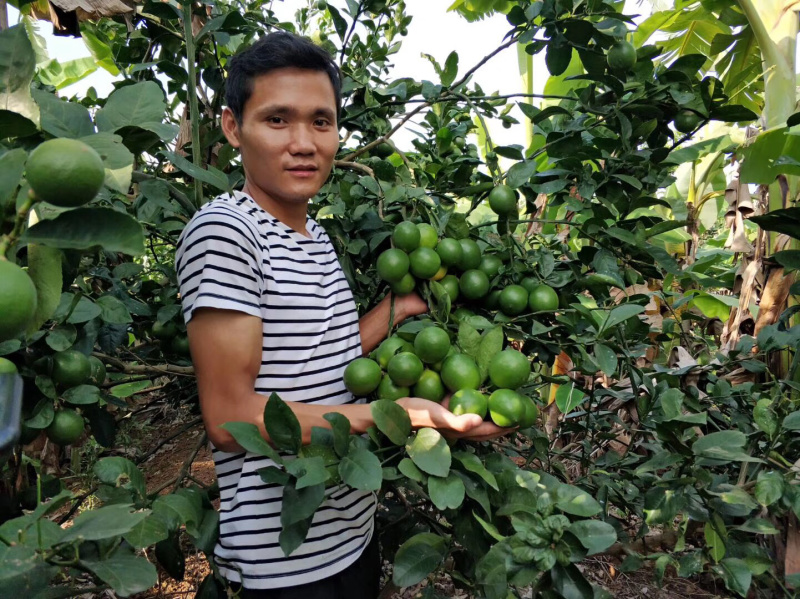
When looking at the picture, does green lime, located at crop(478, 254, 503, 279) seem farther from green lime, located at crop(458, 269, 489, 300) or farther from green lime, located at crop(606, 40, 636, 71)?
green lime, located at crop(606, 40, 636, 71)

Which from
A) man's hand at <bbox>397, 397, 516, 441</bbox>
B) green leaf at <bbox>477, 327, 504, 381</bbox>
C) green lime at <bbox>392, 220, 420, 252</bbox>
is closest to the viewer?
man's hand at <bbox>397, 397, 516, 441</bbox>

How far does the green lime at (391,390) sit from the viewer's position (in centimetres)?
99

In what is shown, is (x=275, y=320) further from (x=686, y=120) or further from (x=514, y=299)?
(x=686, y=120)

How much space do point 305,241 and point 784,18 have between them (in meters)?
3.09

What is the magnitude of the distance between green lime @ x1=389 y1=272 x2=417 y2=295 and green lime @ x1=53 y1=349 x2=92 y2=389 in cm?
60

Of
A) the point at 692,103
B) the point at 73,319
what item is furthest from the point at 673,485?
the point at 73,319

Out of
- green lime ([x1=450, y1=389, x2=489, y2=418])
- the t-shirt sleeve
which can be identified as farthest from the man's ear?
green lime ([x1=450, y1=389, x2=489, y2=418])

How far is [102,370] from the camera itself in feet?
3.65

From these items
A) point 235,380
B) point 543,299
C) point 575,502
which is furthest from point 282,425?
point 543,299

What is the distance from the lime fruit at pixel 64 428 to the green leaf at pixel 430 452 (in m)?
0.59

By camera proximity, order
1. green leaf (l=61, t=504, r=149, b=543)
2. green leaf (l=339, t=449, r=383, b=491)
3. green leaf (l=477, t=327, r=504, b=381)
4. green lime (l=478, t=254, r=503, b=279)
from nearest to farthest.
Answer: green leaf (l=61, t=504, r=149, b=543) < green leaf (l=339, t=449, r=383, b=491) < green leaf (l=477, t=327, r=504, b=381) < green lime (l=478, t=254, r=503, b=279)

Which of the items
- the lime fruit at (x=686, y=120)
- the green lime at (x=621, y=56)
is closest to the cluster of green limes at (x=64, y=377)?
the green lime at (x=621, y=56)

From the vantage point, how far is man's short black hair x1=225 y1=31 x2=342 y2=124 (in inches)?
42.6

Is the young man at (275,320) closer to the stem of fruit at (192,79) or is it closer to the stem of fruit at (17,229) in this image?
the stem of fruit at (192,79)
